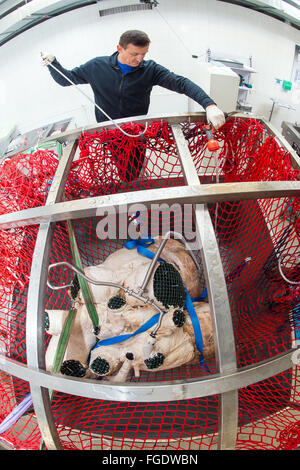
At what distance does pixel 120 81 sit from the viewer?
1087mm

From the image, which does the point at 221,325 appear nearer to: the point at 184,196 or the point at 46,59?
the point at 184,196

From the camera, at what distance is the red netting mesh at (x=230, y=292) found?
0.83 metres

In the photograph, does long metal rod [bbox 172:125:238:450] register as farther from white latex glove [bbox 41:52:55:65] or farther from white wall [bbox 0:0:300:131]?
white wall [bbox 0:0:300:131]

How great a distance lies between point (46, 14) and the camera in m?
1.35

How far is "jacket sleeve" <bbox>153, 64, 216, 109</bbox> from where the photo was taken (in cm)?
87

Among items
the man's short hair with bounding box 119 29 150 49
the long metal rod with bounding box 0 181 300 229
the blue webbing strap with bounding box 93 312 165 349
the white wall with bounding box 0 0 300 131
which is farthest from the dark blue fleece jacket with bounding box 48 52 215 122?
the blue webbing strap with bounding box 93 312 165 349

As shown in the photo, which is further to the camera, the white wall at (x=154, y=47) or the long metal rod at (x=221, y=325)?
the white wall at (x=154, y=47)

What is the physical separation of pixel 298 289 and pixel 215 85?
4.36 feet

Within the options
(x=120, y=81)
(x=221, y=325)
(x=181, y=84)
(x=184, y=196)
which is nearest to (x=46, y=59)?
(x=120, y=81)

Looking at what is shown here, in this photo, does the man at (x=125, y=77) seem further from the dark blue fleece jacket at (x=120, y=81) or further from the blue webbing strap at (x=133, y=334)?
the blue webbing strap at (x=133, y=334)

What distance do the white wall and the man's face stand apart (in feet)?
1.78

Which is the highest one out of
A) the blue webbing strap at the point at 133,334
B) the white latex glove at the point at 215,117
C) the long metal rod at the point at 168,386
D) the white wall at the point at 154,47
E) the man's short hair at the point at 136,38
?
the white wall at the point at 154,47

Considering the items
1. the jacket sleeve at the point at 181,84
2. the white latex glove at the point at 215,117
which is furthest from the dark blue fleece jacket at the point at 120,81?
the white latex glove at the point at 215,117
